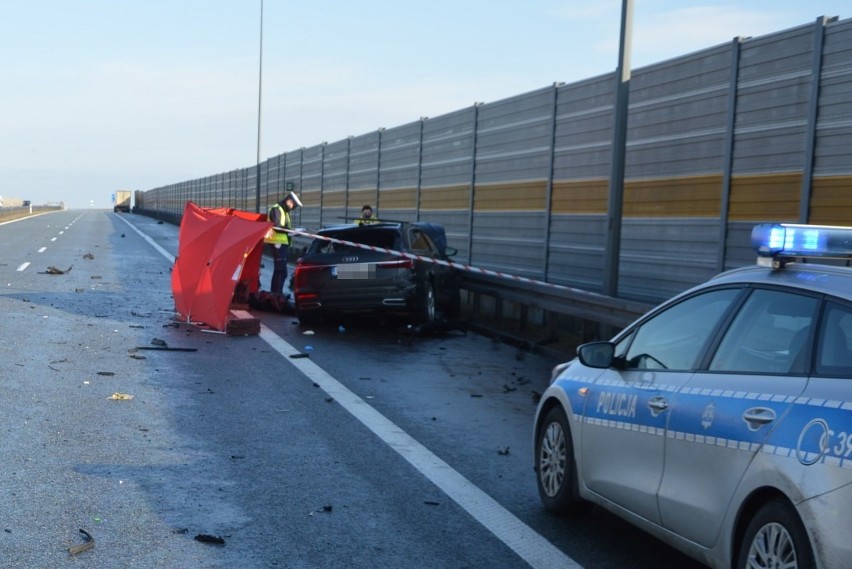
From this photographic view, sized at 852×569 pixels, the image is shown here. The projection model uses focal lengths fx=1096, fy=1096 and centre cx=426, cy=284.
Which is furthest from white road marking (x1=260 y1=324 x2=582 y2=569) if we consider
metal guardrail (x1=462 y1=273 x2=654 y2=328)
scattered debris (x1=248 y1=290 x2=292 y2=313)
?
scattered debris (x1=248 y1=290 x2=292 y2=313)

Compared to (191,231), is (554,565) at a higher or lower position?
lower

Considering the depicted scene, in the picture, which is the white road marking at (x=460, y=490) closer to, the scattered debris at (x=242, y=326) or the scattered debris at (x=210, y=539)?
the scattered debris at (x=210, y=539)

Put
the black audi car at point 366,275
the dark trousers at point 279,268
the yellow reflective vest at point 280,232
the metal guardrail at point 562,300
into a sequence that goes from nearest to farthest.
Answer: the metal guardrail at point 562,300 < the black audi car at point 366,275 < the yellow reflective vest at point 280,232 < the dark trousers at point 279,268

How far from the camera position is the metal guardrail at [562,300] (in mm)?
11797

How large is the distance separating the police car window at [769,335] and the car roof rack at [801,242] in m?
0.19

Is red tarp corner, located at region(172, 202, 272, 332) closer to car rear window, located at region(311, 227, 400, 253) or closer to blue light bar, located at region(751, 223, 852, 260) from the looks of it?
car rear window, located at region(311, 227, 400, 253)

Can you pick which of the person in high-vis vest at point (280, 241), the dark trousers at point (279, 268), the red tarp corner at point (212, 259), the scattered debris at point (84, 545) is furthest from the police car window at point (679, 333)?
the dark trousers at point (279, 268)

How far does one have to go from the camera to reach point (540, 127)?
1705cm

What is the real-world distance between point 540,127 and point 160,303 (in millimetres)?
7070

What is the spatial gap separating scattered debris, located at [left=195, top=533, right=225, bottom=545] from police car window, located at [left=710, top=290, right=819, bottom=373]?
2.62 meters

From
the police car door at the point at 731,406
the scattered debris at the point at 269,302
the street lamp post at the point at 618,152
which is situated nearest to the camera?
the police car door at the point at 731,406

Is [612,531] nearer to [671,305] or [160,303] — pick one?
[671,305]

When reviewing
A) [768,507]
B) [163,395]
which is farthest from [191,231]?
[768,507]

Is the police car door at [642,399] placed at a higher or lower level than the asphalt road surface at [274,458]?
higher
